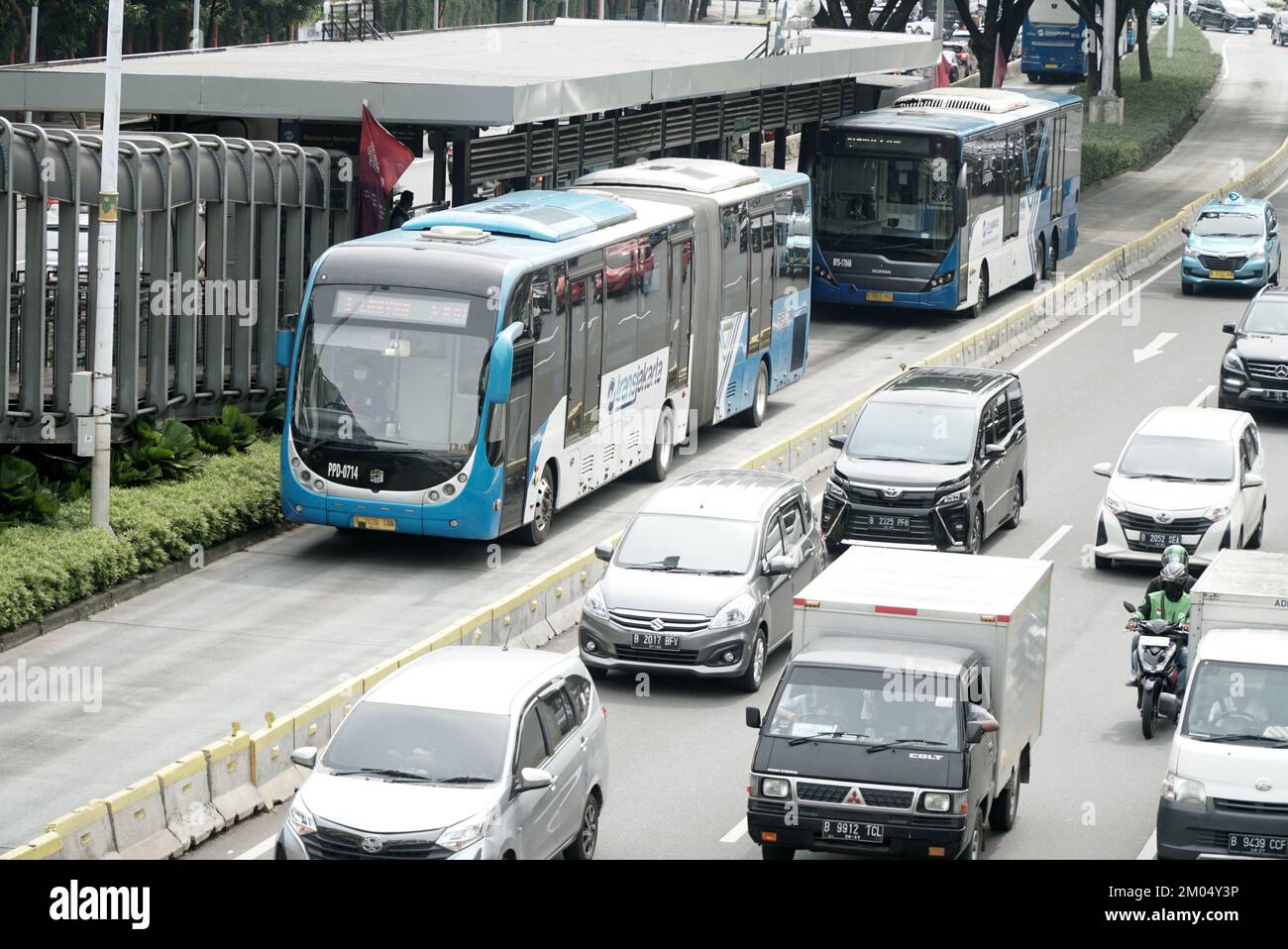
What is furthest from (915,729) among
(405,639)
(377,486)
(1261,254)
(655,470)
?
(1261,254)

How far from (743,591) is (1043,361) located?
19.2 metres

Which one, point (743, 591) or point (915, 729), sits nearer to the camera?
point (915, 729)

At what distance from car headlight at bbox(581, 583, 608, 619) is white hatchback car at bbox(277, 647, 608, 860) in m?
4.62

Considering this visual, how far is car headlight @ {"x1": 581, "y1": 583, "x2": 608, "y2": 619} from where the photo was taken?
19.8 m

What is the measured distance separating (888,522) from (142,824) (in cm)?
Result: 1177

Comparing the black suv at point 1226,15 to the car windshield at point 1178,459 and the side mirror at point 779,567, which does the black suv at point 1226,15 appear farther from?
the side mirror at point 779,567

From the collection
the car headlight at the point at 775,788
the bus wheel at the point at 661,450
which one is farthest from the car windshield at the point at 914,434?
the car headlight at the point at 775,788

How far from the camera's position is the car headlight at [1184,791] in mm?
14547

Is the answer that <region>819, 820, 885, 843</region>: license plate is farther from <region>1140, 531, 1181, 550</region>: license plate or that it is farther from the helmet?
<region>1140, 531, 1181, 550</region>: license plate

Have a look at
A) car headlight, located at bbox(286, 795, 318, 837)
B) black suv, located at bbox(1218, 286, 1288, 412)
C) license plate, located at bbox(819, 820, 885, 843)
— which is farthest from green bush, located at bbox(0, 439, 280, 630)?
black suv, located at bbox(1218, 286, 1288, 412)

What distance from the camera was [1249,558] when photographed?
60.0 ft

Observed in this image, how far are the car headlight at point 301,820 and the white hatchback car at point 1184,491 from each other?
44.4 feet

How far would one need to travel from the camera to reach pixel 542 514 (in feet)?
80.8

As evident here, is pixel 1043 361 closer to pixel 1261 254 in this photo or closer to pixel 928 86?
pixel 1261 254
